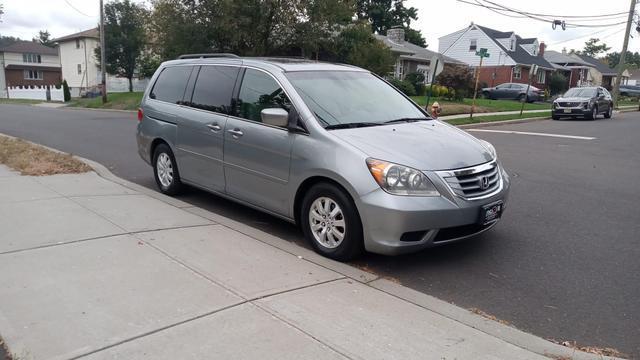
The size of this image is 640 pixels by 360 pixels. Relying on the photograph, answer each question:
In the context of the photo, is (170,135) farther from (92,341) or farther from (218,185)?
(92,341)

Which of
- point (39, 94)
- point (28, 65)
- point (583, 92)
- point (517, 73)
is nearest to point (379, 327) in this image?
point (583, 92)

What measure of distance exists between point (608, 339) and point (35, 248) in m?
4.53

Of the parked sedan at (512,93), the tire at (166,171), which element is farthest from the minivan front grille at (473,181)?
the parked sedan at (512,93)

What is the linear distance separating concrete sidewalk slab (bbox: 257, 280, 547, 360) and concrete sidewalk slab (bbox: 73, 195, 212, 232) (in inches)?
84.3

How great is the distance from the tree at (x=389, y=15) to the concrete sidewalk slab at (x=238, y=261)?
198ft

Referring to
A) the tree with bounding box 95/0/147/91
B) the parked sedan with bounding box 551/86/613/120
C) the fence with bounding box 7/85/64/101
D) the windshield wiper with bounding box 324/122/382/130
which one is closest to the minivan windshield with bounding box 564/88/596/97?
the parked sedan with bounding box 551/86/613/120

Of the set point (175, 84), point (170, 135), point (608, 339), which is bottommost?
point (608, 339)

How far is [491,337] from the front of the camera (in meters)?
3.28

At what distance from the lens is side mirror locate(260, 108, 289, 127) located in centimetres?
487

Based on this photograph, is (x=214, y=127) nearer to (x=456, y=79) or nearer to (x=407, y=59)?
(x=456, y=79)

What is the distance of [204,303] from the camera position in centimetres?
351

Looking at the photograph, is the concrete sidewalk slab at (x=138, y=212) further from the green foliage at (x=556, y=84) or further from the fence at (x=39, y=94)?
the green foliage at (x=556, y=84)

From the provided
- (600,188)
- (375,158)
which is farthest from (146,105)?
(600,188)

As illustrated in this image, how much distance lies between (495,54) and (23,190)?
49947 mm
